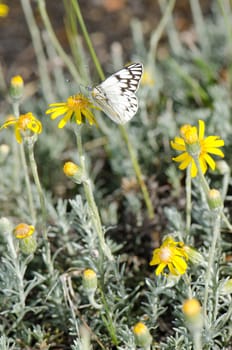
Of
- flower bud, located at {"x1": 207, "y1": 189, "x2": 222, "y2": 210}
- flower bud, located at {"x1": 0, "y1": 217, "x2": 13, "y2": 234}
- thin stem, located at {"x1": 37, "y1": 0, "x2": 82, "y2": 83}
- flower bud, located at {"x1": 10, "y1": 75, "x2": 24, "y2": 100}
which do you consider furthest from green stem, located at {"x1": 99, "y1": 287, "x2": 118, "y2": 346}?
thin stem, located at {"x1": 37, "y1": 0, "x2": 82, "y2": 83}

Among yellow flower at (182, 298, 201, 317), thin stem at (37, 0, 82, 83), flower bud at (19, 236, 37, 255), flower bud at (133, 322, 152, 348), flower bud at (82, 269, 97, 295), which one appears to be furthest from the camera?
thin stem at (37, 0, 82, 83)

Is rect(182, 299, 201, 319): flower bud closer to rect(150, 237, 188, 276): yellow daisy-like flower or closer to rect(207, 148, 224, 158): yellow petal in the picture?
rect(150, 237, 188, 276): yellow daisy-like flower

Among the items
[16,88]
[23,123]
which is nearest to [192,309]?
[23,123]

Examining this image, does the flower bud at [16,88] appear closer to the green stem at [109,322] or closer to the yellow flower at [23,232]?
the yellow flower at [23,232]

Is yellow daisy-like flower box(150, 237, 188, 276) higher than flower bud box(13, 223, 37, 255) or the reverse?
the reverse

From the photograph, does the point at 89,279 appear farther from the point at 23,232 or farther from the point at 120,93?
the point at 120,93

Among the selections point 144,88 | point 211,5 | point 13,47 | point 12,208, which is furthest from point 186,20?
point 12,208

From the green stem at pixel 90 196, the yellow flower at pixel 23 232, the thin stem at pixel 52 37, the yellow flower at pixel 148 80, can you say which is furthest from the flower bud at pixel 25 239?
the yellow flower at pixel 148 80

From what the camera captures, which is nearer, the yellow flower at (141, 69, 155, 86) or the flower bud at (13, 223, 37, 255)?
the flower bud at (13, 223, 37, 255)
